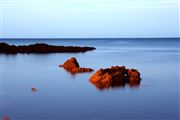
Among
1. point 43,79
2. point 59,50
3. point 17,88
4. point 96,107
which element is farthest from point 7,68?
point 59,50

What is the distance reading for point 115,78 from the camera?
21.9 meters

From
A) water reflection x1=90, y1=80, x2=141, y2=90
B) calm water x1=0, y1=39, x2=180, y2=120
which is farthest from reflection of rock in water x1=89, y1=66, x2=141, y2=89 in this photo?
calm water x1=0, y1=39, x2=180, y2=120

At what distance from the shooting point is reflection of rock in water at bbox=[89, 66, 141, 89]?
2147cm

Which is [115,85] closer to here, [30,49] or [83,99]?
[83,99]

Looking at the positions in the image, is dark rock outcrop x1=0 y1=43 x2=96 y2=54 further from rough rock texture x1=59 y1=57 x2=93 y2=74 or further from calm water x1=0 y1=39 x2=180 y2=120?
calm water x1=0 y1=39 x2=180 y2=120

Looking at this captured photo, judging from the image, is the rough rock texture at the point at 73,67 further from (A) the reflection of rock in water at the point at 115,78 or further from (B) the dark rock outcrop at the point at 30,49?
(B) the dark rock outcrop at the point at 30,49

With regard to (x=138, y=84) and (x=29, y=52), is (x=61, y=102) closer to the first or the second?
(x=138, y=84)

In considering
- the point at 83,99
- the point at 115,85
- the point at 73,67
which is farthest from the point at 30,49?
the point at 83,99

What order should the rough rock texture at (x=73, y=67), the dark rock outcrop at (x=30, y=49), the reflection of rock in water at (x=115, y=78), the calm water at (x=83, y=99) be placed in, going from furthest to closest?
the dark rock outcrop at (x=30, y=49) < the rough rock texture at (x=73, y=67) < the reflection of rock in water at (x=115, y=78) < the calm water at (x=83, y=99)

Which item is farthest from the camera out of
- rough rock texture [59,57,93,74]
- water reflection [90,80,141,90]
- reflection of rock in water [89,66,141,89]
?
rough rock texture [59,57,93,74]

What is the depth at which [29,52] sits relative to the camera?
51438 mm

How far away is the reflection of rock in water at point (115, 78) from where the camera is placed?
2147 cm

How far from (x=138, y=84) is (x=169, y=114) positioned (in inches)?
274

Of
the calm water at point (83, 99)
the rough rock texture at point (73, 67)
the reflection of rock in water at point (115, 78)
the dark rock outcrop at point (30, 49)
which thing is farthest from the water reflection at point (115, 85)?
the dark rock outcrop at point (30, 49)
